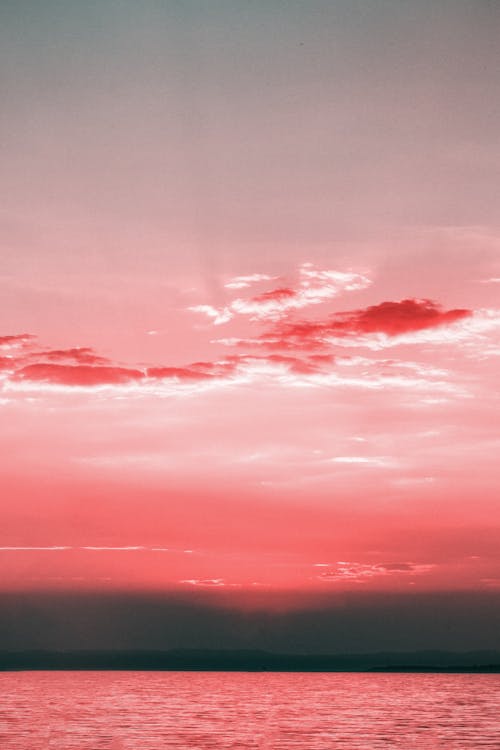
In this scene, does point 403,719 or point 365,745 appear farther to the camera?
point 403,719

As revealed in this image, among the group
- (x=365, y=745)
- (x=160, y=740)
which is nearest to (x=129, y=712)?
(x=160, y=740)

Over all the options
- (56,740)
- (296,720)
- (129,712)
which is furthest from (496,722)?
(56,740)

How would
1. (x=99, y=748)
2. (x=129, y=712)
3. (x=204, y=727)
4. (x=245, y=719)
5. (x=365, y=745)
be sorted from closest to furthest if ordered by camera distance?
1. (x=99, y=748)
2. (x=365, y=745)
3. (x=204, y=727)
4. (x=245, y=719)
5. (x=129, y=712)

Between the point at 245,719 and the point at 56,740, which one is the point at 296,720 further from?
the point at 56,740

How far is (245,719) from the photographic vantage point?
181500mm

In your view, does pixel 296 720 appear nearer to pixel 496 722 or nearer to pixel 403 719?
pixel 403 719

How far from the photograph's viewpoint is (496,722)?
599 ft

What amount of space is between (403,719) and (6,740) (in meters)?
83.1

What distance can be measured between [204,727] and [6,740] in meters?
36.7

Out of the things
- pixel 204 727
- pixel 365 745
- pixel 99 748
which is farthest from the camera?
pixel 204 727

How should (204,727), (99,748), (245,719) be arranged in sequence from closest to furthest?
1. (99,748)
2. (204,727)
3. (245,719)

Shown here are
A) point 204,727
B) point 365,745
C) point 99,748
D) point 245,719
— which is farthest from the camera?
point 245,719

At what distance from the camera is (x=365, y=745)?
133000mm

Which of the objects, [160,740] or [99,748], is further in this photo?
[160,740]
